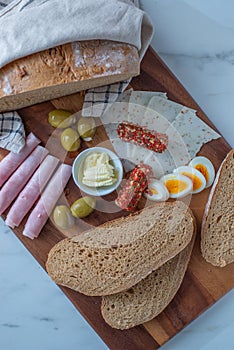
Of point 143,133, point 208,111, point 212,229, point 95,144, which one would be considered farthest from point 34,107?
point 212,229

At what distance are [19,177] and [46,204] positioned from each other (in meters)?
0.25

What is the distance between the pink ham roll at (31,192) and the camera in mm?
3312

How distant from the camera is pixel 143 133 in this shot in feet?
11.0

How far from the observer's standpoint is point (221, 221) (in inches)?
132

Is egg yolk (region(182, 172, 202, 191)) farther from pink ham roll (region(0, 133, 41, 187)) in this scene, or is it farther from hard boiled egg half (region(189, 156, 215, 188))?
pink ham roll (region(0, 133, 41, 187))

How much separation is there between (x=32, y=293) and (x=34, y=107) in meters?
1.28

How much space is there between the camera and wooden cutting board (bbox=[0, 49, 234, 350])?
132 inches

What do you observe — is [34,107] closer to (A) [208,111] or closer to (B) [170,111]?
(B) [170,111]

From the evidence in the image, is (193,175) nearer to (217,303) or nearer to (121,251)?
(121,251)

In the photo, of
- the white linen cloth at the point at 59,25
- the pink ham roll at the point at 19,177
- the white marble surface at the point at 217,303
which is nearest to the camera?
the white linen cloth at the point at 59,25

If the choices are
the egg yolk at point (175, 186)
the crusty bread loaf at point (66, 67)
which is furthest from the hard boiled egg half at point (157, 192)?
the crusty bread loaf at point (66, 67)

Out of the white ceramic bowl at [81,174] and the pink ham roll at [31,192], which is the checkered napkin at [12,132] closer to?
the pink ham roll at [31,192]

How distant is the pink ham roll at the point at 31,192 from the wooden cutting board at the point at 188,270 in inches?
3.0

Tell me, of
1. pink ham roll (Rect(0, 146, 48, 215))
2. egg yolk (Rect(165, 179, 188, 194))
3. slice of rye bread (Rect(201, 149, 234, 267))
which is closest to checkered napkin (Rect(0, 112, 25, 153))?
pink ham roll (Rect(0, 146, 48, 215))
